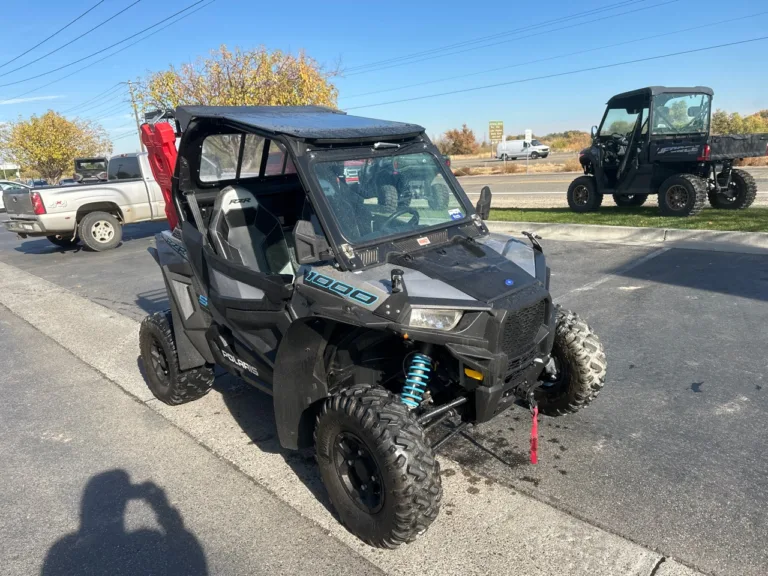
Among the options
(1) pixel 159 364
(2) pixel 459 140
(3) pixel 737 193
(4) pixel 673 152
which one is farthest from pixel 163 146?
(2) pixel 459 140

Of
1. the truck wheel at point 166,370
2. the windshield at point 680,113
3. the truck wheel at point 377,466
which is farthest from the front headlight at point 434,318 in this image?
the windshield at point 680,113

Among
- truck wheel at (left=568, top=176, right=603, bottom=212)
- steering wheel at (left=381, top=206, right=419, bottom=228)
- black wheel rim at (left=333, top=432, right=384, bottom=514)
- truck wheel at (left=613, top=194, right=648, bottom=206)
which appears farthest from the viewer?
truck wheel at (left=613, top=194, right=648, bottom=206)

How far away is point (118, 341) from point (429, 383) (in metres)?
4.62

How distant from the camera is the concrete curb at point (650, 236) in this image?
29.1ft

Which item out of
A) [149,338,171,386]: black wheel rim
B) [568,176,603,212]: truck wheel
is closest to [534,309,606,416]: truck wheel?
[149,338,171,386]: black wheel rim

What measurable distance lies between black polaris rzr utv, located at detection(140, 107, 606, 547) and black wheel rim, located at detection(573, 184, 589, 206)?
1048 centimetres

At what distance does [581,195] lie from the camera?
13.7m

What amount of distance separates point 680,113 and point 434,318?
467 inches

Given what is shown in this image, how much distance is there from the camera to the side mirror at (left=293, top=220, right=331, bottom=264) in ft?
9.65

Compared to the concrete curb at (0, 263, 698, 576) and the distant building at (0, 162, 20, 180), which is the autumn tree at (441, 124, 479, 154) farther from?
the concrete curb at (0, 263, 698, 576)

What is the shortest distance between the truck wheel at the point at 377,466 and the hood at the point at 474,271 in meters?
0.62

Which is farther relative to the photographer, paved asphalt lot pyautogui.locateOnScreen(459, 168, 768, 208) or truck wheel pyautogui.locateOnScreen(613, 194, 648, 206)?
paved asphalt lot pyautogui.locateOnScreen(459, 168, 768, 208)

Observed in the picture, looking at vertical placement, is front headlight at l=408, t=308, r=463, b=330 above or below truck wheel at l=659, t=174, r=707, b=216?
above

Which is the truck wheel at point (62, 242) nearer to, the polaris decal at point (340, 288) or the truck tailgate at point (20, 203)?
the truck tailgate at point (20, 203)
